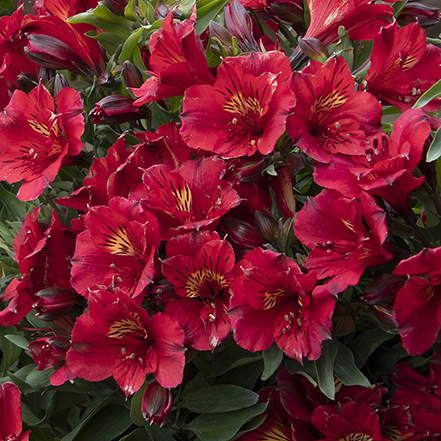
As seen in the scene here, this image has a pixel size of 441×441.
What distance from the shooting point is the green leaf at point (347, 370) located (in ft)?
1.64

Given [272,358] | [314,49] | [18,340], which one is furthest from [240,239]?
[18,340]

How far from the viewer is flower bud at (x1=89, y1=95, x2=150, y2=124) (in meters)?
0.59

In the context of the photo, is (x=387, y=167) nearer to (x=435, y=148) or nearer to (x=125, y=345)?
(x=435, y=148)

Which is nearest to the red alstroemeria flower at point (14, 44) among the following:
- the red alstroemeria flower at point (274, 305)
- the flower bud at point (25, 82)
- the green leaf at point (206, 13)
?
the flower bud at point (25, 82)

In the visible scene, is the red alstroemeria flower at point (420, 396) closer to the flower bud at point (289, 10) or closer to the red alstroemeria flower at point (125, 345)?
the red alstroemeria flower at point (125, 345)

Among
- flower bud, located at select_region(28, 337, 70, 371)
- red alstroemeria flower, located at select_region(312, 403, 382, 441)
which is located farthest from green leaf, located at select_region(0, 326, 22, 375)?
red alstroemeria flower, located at select_region(312, 403, 382, 441)

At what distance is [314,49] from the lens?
0.54 metres

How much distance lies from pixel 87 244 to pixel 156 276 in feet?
0.29

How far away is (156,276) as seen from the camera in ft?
1.69

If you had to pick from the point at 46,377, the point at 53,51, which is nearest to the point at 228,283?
the point at 46,377

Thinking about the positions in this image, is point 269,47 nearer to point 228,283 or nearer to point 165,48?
point 165,48

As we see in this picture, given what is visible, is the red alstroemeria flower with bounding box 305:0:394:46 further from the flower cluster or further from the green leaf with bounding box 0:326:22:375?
the green leaf with bounding box 0:326:22:375

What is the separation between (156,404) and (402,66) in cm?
48

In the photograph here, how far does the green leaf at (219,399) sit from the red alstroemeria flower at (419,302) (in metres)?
0.21
